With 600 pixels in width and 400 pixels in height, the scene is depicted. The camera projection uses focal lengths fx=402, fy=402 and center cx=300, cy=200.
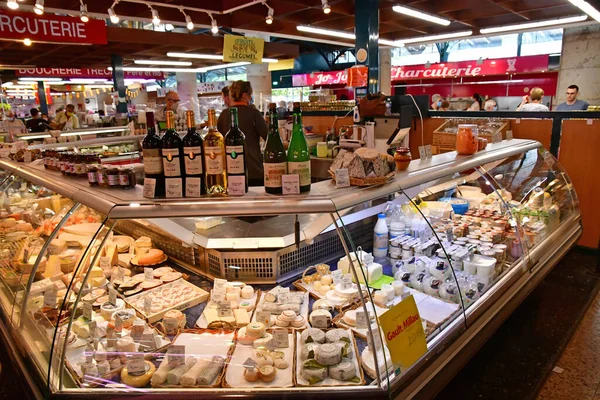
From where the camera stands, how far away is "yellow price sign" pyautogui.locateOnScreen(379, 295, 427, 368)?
1.79 m

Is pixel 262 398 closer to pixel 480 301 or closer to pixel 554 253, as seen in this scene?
pixel 480 301

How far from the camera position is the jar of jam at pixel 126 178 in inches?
79.0

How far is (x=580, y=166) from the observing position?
16.3 feet

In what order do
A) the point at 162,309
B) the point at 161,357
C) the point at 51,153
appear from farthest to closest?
the point at 51,153, the point at 162,309, the point at 161,357

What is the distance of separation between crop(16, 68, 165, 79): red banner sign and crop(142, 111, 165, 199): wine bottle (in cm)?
1758

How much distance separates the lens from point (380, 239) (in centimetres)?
293

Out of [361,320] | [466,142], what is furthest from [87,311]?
[466,142]

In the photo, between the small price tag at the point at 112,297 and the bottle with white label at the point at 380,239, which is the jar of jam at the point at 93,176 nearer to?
the small price tag at the point at 112,297

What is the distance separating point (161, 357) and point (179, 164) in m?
0.95

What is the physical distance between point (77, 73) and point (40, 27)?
13.8 meters

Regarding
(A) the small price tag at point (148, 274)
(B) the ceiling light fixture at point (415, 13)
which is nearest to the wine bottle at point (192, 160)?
(A) the small price tag at point (148, 274)

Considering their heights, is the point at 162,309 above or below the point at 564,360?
above

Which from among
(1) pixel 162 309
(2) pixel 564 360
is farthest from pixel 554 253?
(1) pixel 162 309

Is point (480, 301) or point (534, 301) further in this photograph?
point (534, 301)
